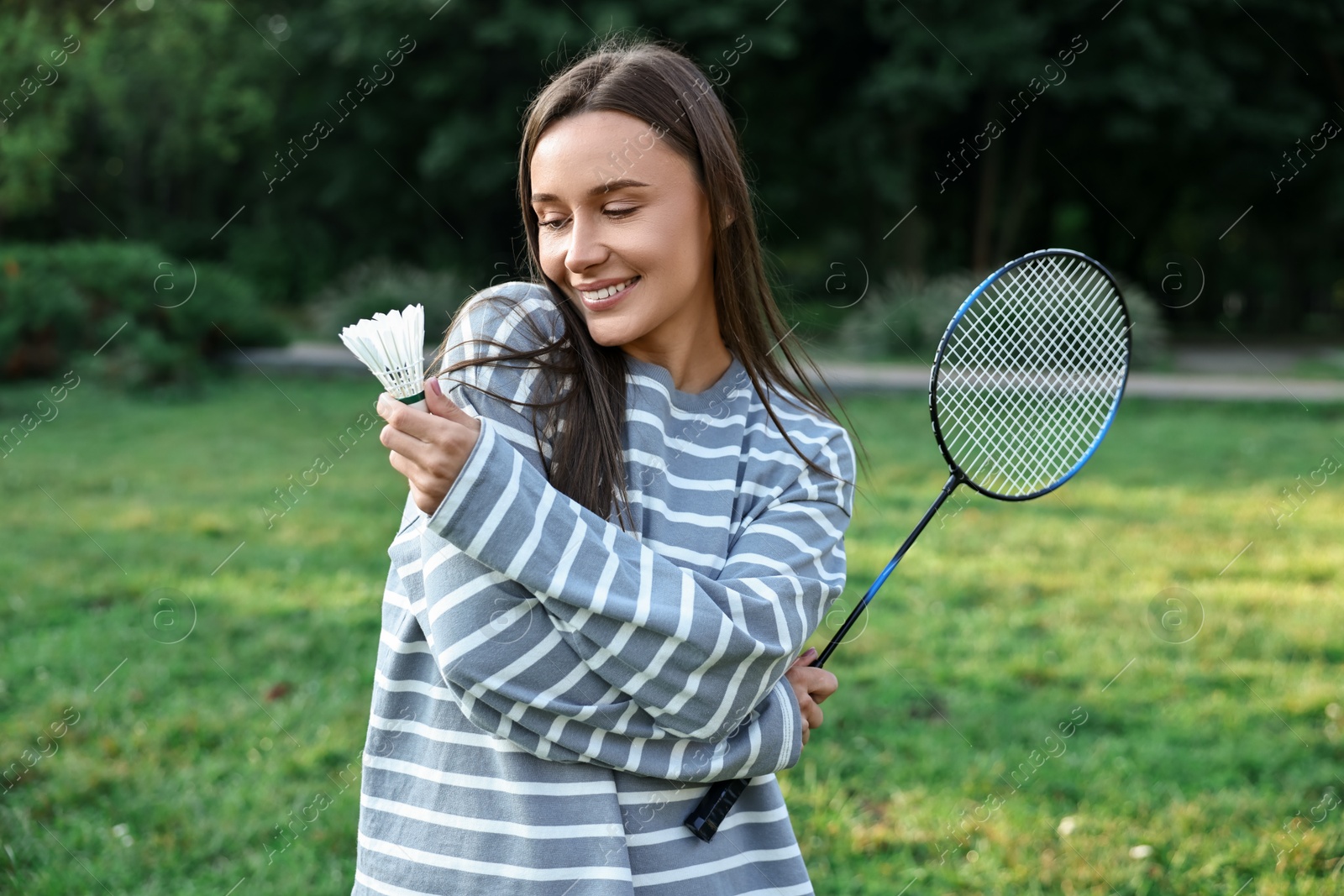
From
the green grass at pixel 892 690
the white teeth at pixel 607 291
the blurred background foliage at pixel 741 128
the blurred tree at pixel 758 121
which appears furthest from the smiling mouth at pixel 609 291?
the blurred tree at pixel 758 121

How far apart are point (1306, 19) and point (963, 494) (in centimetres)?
1490

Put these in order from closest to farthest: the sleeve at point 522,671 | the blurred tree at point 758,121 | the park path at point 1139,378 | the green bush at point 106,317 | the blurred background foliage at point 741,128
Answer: the sleeve at point 522,671 → the green bush at point 106,317 → the park path at point 1139,378 → the blurred background foliage at point 741,128 → the blurred tree at point 758,121

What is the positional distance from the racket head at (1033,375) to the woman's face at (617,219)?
62cm

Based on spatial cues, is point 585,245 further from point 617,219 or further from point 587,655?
point 587,655

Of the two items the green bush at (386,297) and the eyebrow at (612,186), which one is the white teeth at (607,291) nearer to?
the eyebrow at (612,186)

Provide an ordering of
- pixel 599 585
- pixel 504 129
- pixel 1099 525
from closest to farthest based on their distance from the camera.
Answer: pixel 599 585, pixel 1099 525, pixel 504 129

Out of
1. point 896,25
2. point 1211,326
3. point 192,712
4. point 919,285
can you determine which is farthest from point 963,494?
point 1211,326

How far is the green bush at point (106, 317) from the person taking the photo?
1098cm

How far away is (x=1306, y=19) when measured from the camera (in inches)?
698

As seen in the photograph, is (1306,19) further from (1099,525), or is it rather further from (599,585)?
(599,585)

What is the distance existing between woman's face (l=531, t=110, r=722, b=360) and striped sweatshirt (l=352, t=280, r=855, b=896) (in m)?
0.08

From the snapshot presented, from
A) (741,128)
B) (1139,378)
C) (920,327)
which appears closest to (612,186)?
(1139,378)

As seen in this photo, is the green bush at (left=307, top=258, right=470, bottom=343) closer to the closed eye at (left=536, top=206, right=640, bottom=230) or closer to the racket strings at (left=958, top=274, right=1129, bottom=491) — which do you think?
the racket strings at (left=958, top=274, right=1129, bottom=491)

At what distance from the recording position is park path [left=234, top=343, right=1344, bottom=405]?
11.2 m
